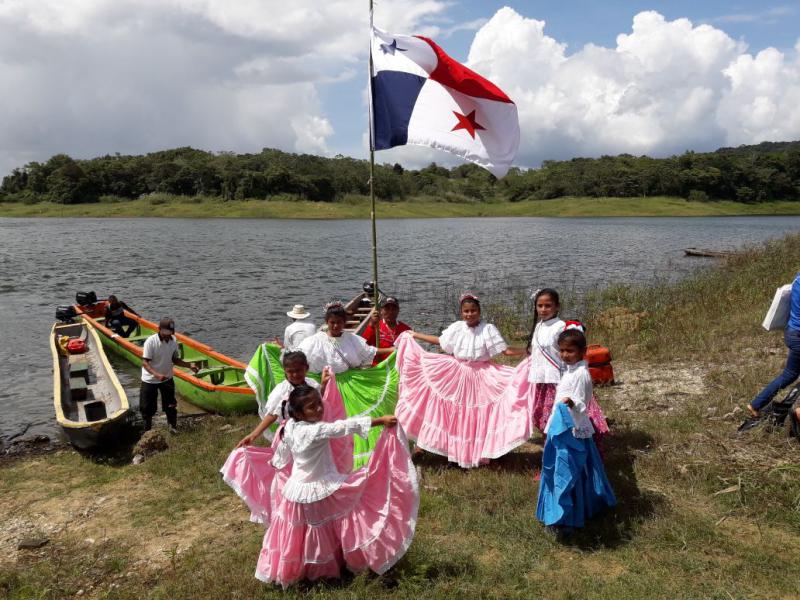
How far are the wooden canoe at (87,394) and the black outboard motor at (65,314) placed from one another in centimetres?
78

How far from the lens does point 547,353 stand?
6.91 m

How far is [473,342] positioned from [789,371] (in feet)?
12.3

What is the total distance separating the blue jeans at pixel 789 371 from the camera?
719cm

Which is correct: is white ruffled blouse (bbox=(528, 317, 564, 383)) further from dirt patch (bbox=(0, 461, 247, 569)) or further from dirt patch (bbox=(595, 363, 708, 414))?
dirt patch (bbox=(0, 461, 247, 569))

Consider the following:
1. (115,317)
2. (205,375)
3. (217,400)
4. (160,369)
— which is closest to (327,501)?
(160,369)

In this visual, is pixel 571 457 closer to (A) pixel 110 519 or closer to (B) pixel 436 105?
(B) pixel 436 105

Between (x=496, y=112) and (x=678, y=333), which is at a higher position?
(x=496, y=112)

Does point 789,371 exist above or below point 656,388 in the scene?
above

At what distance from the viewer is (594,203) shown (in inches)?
3952

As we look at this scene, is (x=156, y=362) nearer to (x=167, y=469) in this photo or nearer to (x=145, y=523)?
(x=167, y=469)

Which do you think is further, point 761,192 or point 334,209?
point 761,192

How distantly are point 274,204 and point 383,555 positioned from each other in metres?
89.0

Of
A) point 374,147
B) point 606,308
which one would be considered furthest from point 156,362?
point 606,308

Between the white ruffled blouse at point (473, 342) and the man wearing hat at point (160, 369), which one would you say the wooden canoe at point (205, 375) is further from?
the white ruffled blouse at point (473, 342)
